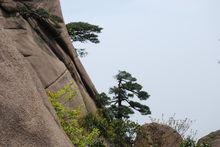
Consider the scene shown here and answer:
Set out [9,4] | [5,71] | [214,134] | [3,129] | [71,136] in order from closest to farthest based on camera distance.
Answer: [3,129] → [5,71] → [71,136] → [9,4] → [214,134]

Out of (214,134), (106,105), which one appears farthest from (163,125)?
(214,134)

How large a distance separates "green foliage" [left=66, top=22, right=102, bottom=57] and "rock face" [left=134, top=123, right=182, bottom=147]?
237 inches

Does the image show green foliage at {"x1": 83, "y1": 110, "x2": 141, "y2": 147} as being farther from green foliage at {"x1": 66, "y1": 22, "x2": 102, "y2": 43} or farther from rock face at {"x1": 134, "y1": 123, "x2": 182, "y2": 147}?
green foliage at {"x1": 66, "y1": 22, "x2": 102, "y2": 43}

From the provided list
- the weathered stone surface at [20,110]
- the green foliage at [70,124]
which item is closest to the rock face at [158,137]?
the green foliage at [70,124]

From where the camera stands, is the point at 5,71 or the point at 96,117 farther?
the point at 96,117

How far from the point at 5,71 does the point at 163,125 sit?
18.5m

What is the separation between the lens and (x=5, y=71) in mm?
9008

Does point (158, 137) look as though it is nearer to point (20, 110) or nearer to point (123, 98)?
point (123, 98)

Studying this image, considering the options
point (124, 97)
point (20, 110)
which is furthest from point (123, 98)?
point (20, 110)

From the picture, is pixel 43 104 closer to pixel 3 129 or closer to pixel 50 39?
pixel 3 129

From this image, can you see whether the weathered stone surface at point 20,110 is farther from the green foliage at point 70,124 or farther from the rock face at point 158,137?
the rock face at point 158,137

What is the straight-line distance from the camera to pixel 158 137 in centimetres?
2552

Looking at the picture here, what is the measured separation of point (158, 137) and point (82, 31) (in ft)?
25.9

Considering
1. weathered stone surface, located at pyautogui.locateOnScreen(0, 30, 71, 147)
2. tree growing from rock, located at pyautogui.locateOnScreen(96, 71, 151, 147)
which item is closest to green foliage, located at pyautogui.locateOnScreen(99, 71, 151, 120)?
tree growing from rock, located at pyautogui.locateOnScreen(96, 71, 151, 147)
